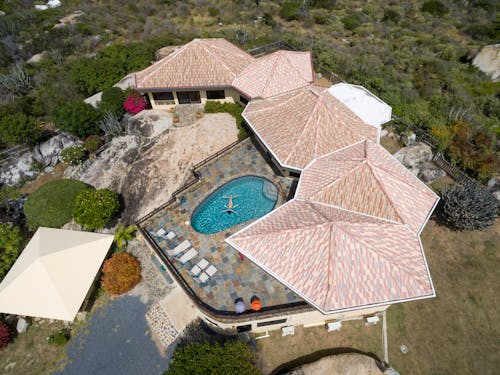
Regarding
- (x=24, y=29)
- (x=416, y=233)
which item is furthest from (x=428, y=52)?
(x=24, y=29)

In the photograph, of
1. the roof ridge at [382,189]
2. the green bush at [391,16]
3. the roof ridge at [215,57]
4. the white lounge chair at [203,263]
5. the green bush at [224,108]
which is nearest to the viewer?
the roof ridge at [382,189]

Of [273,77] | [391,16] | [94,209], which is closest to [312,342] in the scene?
[94,209]

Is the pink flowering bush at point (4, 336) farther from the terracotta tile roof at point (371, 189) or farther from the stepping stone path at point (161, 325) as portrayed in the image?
the terracotta tile roof at point (371, 189)

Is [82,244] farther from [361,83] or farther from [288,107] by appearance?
[361,83]

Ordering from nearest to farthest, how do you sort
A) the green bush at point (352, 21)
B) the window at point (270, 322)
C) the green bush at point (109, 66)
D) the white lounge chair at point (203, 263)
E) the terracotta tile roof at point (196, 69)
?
1. the window at point (270, 322)
2. the white lounge chair at point (203, 263)
3. the terracotta tile roof at point (196, 69)
4. the green bush at point (109, 66)
5. the green bush at point (352, 21)

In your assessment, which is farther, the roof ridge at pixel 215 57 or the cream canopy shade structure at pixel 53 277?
the roof ridge at pixel 215 57

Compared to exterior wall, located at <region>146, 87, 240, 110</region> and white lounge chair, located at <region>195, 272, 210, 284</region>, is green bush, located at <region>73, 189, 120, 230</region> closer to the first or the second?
white lounge chair, located at <region>195, 272, 210, 284</region>

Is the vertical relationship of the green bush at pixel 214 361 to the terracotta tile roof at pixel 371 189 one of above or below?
below

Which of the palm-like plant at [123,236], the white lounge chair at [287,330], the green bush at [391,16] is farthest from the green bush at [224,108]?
the green bush at [391,16]
